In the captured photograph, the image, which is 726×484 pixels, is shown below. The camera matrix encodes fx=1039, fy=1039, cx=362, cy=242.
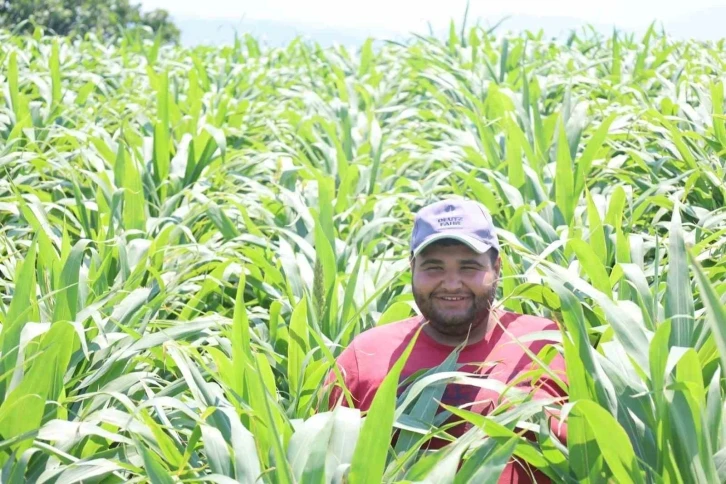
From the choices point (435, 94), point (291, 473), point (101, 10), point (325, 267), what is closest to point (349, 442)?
point (291, 473)

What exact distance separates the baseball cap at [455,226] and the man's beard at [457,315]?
4.2 inches

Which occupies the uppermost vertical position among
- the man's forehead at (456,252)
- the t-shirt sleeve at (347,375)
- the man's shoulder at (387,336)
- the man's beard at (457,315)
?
the man's forehead at (456,252)

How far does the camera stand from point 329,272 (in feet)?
8.50

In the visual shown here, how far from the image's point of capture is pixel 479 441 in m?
1.62

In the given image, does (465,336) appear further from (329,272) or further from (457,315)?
(329,272)

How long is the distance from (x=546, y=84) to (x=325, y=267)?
2.60 metres

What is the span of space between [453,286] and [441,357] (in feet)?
0.51

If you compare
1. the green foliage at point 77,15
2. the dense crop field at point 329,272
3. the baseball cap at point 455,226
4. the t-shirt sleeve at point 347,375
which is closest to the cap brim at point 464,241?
the baseball cap at point 455,226

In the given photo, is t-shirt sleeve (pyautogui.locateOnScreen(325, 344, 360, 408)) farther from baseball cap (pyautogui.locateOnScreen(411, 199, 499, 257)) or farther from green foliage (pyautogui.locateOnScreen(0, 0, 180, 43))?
green foliage (pyautogui.locateOnScreen(0, 0, 180, 43))

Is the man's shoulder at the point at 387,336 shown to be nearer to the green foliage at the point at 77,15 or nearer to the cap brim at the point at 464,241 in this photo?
the cap brim at the point at 464,241

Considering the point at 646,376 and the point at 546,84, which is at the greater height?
the point at 546,84

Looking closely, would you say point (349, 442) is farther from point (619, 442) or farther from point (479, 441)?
point (619, 442)

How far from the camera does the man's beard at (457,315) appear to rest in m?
2.14

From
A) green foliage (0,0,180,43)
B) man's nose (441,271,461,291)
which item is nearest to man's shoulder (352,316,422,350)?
man's nose (441,271,461,291)
